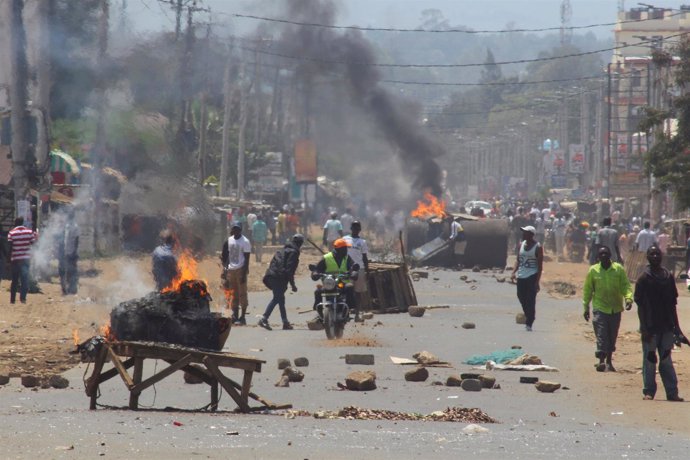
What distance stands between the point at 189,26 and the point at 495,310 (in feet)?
65.6

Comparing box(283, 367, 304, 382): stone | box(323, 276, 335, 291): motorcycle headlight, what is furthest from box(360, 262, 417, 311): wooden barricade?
box(283, 367, 304, 382): stone

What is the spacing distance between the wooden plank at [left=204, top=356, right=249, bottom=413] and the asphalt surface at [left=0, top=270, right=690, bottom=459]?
12cm

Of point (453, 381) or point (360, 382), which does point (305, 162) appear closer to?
point (453, 381)

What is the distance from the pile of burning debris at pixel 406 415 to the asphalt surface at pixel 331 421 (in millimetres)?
177

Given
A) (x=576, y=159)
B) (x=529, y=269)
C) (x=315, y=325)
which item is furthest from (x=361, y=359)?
(x=576, y=159)

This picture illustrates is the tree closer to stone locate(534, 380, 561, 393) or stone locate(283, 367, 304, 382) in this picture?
stone locate(534, 380, 561, 393)

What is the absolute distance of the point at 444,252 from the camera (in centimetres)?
3944

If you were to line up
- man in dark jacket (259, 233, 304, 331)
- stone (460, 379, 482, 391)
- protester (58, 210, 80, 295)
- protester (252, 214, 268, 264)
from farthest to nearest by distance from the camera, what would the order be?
protester (252, 214, 268, 264)
protester (58, 210, 80, 295)
man in dark jacket (259, 233, 304, 331)
stone (460, 379, 482, 391)

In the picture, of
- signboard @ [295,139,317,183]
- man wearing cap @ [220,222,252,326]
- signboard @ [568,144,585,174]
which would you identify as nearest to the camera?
man wearing cap @ [220,222,252,326]

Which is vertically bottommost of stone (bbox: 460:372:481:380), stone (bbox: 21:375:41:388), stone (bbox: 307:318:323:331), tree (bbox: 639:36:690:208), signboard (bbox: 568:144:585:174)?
stone (bbox: 307:318:323:331)

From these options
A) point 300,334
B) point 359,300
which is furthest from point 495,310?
point 300,334

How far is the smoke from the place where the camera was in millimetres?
58344

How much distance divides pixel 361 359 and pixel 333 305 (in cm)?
320

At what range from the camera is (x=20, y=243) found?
23.9 meters
